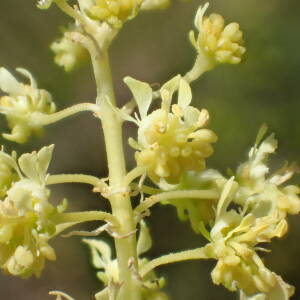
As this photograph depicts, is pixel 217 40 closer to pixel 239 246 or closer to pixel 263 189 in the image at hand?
pixel 263 189

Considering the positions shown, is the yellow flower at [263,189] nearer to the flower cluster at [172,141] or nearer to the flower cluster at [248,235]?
the flower cluster at [248,235]

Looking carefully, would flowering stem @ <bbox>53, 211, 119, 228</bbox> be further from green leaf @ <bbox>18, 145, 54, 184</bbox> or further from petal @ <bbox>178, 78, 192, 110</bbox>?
petal @ <bbox>178, 78, 192, 110</bbox>

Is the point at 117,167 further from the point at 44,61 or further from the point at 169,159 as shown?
the point at 44,61

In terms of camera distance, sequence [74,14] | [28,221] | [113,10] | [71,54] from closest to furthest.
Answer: [28,221]
[113,10]
[74,14]
[71,54]

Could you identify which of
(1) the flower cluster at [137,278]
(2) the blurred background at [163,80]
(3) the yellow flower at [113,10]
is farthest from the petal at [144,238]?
(2) the blurred background at [163,80]

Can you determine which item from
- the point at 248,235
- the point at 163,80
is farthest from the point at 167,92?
the point at 163,80

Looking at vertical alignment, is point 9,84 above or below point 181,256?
above
